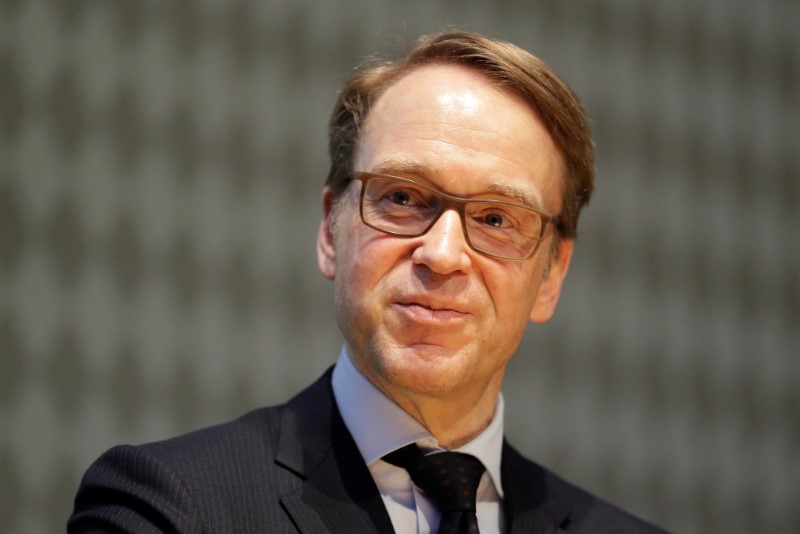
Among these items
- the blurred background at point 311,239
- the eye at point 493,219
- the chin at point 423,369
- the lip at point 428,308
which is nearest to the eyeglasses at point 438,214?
the eye at point 493,219

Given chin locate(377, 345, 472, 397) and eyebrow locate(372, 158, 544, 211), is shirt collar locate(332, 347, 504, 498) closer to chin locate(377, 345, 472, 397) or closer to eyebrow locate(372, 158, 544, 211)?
chin locate(377, 345, 472, 397)

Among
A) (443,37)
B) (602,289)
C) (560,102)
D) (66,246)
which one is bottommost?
(602,289)

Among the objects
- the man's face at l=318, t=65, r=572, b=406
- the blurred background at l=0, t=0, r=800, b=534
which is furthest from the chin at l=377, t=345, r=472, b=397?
the blurred background at l=0, t=0, r=800, b=534

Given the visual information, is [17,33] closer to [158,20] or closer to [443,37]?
[158,20]

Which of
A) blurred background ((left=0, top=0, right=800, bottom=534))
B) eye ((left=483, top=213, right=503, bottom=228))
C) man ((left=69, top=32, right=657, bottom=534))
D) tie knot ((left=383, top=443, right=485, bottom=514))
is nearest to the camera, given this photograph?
man ((left=69, top=32, right=657, bottom=534))

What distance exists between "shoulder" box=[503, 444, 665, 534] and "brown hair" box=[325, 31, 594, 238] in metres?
0.59

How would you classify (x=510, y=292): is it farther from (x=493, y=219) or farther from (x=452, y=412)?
(x=452, y=412)

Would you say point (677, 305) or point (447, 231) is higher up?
point (447, 231)

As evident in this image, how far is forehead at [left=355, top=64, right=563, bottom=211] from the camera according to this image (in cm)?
214

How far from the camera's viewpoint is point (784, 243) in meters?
4.58

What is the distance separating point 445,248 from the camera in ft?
6.70

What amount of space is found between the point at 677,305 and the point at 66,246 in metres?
2.55

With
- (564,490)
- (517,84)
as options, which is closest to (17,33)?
(517,84)

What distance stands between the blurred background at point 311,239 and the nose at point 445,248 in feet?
5.43
